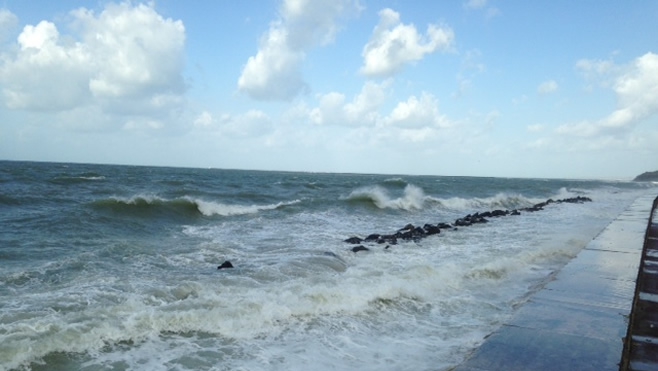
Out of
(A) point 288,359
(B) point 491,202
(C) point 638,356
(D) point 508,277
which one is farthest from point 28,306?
(B) point 491,202

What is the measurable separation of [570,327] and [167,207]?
57.4 ft

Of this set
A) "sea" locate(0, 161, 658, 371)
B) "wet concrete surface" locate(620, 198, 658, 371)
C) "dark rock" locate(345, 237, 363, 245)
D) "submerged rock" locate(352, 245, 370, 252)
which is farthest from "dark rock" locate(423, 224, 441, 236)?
"wet concrete surface" locate(620, 198, 658, 371)

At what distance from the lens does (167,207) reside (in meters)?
19.0

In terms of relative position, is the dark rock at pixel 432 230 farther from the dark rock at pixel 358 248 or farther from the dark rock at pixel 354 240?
the dark rock at pixel 358 248

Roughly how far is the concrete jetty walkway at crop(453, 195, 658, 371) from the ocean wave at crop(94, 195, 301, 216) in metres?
15.1

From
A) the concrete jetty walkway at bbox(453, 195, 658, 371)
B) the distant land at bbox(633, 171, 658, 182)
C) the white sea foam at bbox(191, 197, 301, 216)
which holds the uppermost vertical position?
the distant land at bbox(633, 171, 658, 182)

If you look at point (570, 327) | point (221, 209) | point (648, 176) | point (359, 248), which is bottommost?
point (221, 209)

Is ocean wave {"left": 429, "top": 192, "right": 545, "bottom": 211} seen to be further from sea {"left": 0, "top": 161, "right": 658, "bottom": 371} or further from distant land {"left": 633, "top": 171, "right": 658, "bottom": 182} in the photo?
distant land {"left": 633, "top": 171, "right": 658, "bottom": 182}

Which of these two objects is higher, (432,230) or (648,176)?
(648,176)

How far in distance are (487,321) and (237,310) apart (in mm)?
2830

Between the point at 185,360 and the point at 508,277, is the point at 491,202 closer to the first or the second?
the point at 508,277

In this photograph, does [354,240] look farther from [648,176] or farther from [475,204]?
[648,176]

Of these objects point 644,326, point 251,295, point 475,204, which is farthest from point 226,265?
point 475,204

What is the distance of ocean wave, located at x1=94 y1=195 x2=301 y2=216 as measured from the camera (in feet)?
57.2
